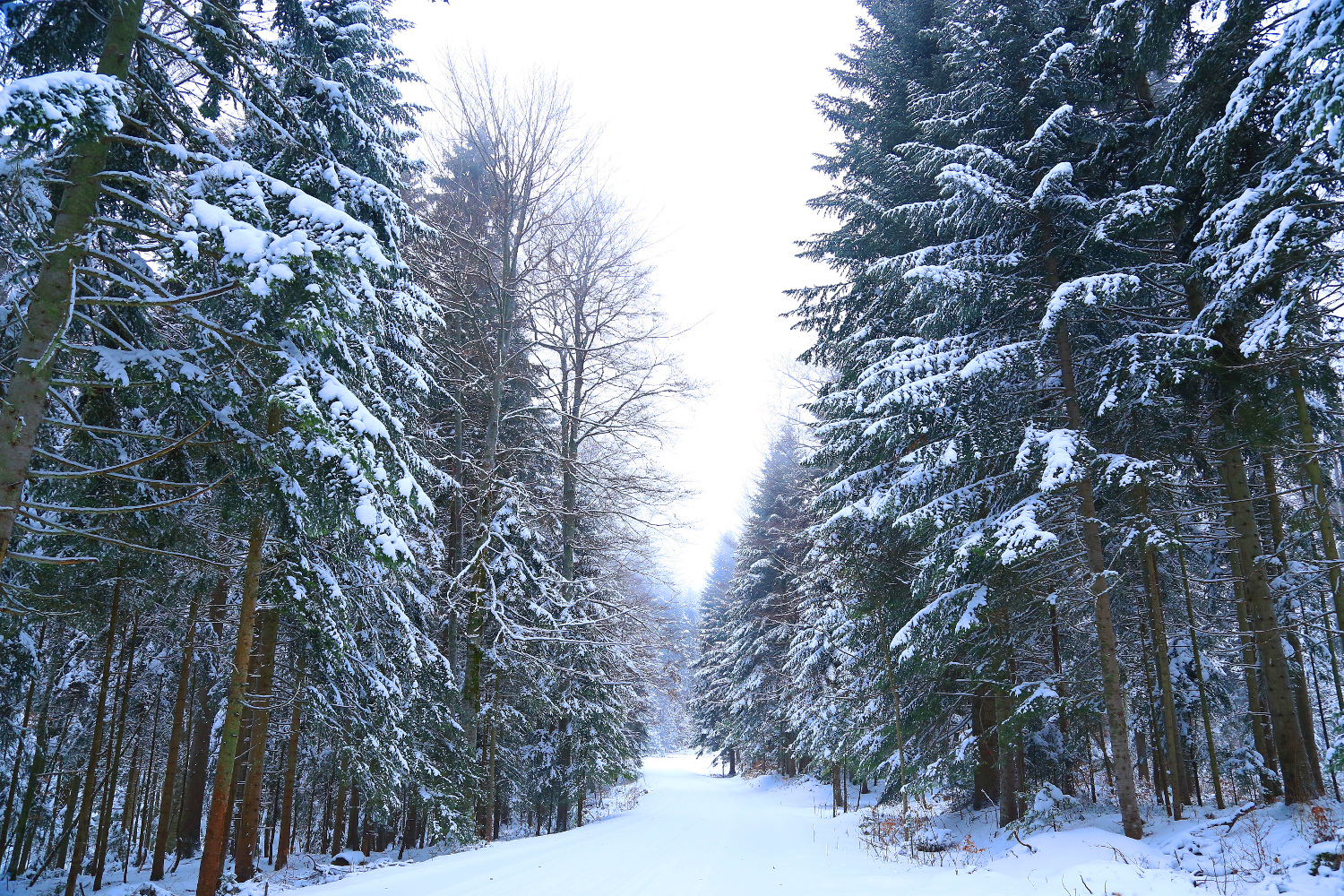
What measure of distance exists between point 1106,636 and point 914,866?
4119mm

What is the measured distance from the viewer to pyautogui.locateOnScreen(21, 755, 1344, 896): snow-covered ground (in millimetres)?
5801

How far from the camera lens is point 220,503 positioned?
22.4ft

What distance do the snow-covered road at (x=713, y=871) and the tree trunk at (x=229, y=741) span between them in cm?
126

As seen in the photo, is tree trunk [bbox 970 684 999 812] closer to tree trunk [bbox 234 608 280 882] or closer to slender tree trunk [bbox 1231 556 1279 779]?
slender tree trunk [bbox 1231 556 1279 779]

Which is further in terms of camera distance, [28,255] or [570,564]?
[570,564]

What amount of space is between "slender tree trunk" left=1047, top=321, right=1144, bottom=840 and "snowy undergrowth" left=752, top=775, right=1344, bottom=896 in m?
0.47

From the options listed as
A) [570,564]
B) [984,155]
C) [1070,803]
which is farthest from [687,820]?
[984,155]

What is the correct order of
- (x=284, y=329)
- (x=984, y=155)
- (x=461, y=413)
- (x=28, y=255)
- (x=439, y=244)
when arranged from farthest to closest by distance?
1. (x=461, y=413)
2. (x=439, y=244)
3. (x=984, y=155)
4. (x=284, y=329)
5. (x=28, y=255)

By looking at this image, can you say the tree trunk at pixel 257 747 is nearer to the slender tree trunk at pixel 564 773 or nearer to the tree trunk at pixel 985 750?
the slender tree trunk at pixel 564 773

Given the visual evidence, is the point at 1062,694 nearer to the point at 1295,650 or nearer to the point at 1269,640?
the point at 1295,650

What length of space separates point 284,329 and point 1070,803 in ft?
42.9

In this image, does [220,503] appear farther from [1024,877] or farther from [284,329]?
[1024,877]

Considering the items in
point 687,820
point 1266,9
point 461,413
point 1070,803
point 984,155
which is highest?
point 1266,9

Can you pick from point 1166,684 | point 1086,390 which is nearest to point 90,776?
point 1166,684
